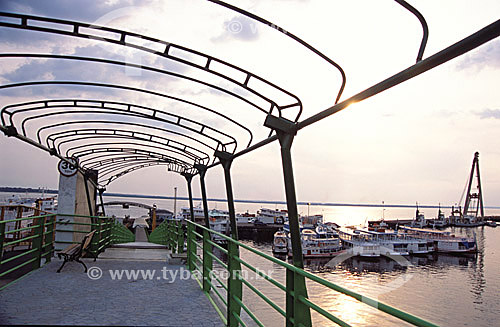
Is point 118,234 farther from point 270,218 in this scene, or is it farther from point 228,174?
point 270,218

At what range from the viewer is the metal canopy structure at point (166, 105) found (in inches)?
121

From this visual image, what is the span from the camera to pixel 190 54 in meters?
3.88

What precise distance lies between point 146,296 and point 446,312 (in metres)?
22.1

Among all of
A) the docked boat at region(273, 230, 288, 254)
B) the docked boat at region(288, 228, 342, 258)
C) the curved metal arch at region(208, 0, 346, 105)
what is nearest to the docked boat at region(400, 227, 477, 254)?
the docked boat at region(288, 228, 342, 258)

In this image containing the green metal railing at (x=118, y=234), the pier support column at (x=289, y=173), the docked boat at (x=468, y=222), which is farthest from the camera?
the docked boat at (x=468, y=222)

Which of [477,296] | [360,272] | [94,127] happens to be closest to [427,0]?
[94,127]

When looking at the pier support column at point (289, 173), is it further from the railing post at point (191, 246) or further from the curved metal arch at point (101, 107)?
the railing post at point (191, 246)

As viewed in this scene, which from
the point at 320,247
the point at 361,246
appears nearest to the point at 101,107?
the point at 320,247

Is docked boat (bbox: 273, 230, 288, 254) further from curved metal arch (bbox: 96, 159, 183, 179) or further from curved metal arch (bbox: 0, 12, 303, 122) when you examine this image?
curved metal arch (bbox: 0, 12, 303, 122)

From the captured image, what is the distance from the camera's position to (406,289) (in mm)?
26031
